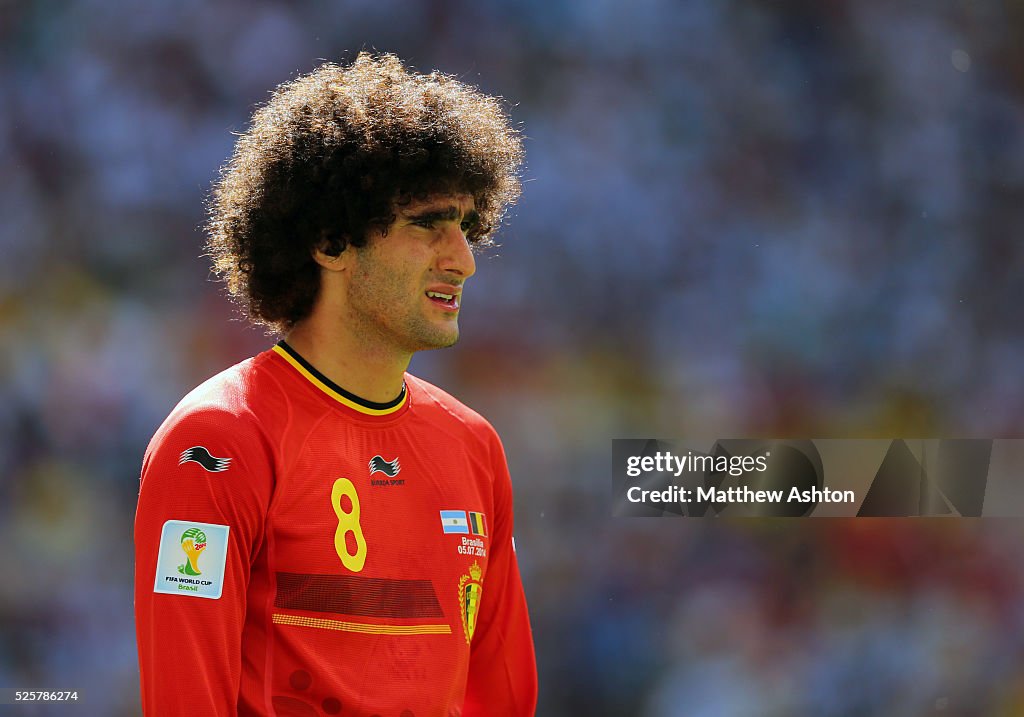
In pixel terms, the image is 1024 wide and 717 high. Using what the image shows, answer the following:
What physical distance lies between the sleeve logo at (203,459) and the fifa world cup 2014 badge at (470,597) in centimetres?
51

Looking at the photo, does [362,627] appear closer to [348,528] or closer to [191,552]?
[348,528]

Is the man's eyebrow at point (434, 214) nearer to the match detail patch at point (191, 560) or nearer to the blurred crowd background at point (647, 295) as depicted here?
the match detail patch at point (191, 560)

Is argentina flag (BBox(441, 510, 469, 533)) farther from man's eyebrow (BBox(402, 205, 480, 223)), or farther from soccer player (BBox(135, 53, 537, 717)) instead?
man's eyebrow (BBox(402, 205, 480, 223))

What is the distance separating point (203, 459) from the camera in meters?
1.79

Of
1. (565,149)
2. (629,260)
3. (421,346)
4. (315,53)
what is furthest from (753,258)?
(421,346)

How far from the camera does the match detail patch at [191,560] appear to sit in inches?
68.3

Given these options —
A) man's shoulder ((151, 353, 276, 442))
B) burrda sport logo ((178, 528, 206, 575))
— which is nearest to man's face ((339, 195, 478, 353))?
man's shoulder ((151, 353, 276, 442))

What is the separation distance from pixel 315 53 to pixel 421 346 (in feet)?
7.14

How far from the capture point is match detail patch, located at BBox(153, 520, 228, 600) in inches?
68.3

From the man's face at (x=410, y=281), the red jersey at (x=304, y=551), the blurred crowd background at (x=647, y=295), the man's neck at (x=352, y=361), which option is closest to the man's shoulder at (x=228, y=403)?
the red jersey at (x=304, y=551)

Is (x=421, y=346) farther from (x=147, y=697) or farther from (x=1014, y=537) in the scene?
(x=1014, y=537)

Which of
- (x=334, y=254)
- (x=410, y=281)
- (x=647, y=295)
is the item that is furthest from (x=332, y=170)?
(x=647, y=295)

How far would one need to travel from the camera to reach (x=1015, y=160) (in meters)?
4.09

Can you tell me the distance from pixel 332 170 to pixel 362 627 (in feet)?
2.70
